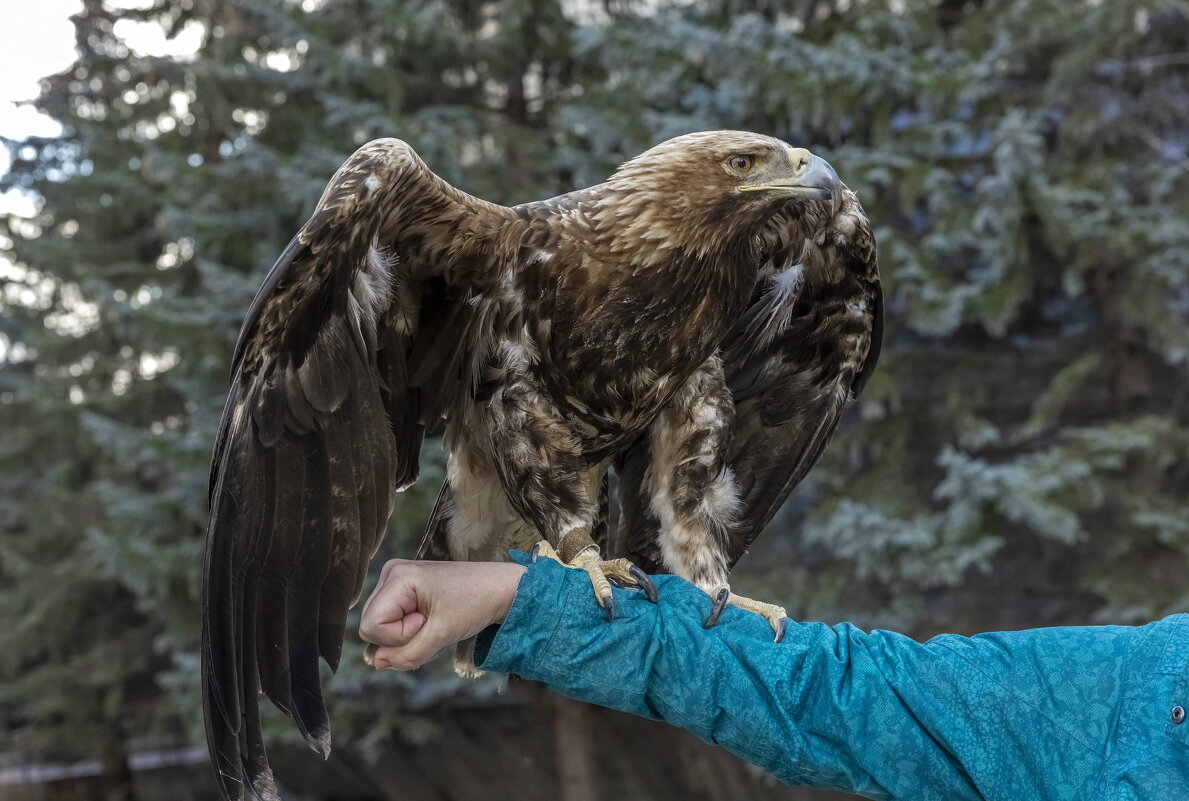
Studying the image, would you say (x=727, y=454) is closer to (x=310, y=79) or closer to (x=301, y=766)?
(x=310, y=79)

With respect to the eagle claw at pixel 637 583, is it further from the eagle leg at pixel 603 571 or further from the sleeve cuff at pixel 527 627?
the sleeve cuff at pixel 527 627

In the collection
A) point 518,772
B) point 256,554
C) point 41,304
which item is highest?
point 256,554

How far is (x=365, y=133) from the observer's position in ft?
21.8

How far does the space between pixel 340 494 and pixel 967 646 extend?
1194mm

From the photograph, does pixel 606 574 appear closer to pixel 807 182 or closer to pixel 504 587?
pixel 504 587

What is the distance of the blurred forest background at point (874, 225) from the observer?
578 centimetres

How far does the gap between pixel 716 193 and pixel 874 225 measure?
4.24m

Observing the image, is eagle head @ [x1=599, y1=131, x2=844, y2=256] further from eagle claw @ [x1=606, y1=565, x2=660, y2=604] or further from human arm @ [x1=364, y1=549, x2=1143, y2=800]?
human arm @ [x1=364, y1=549, x2=1143, y2=800]

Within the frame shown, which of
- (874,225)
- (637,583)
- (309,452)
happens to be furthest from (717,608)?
(874,225)

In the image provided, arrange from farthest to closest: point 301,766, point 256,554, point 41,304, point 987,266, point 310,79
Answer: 1. point 41,304
2. point 301,766
3. point 310,79
4. point 987,266
5. point 256,554

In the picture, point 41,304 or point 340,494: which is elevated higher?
point 340,494

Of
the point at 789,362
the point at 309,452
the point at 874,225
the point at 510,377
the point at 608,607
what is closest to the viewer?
the point at 608,607

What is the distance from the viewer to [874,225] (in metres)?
6.21

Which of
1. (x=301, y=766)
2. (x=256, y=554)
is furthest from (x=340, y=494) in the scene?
(x=301, y=766)
